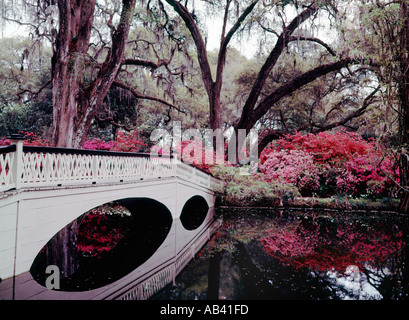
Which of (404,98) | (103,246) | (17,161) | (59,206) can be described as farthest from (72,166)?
(404,98)

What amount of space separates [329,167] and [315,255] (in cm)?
735

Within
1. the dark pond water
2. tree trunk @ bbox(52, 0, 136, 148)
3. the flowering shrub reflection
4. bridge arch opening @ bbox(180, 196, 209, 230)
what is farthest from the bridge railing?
the flowering shrub reflection

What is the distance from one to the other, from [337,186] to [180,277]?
9.96 meters

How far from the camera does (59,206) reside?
16.4 feet

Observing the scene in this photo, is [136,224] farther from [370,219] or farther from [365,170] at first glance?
[365,170]

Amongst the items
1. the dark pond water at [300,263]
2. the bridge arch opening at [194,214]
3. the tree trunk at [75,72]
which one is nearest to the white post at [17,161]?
the dark pond water at [300,263]

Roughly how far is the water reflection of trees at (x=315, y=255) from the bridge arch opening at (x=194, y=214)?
47.4 inches

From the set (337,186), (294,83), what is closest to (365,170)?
(337,186)

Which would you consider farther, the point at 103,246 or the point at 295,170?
the point at 295,170

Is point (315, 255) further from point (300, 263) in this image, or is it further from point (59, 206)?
point (59, 206)

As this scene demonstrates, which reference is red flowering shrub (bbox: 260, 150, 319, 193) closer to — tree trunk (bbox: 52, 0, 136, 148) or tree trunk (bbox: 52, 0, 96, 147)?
tree trunk (bbox: 52, 0, 136, 148)

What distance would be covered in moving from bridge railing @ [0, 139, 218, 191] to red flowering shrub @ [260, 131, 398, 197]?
582 centimetres

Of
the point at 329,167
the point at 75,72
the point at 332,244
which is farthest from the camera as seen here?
the point at 329,167

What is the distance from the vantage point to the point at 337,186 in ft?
40.6
